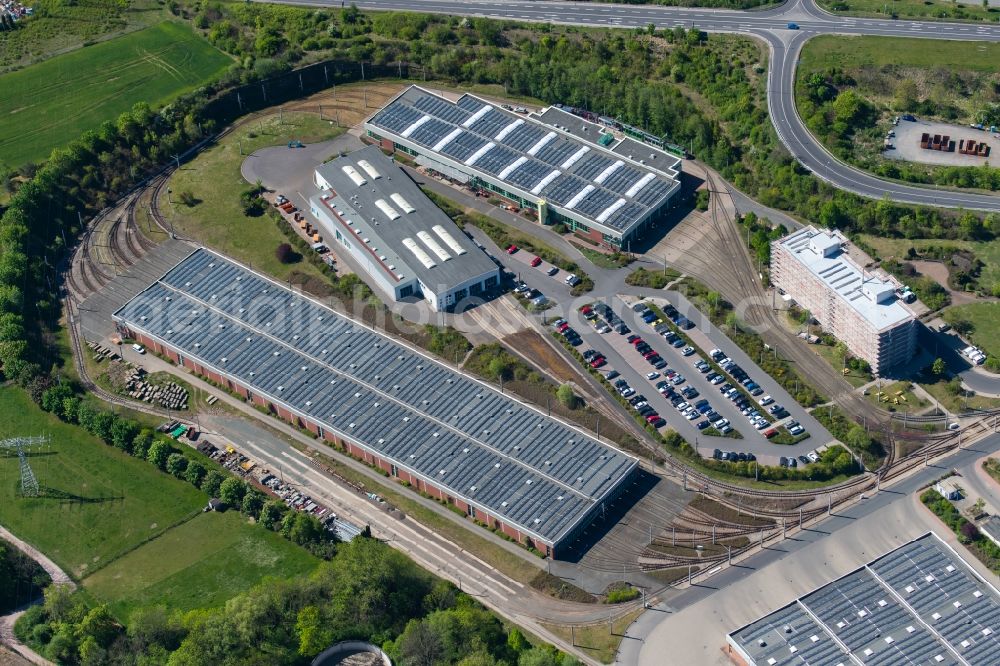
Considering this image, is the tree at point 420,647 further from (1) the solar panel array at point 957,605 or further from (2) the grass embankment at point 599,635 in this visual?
(1) the solar panel array at point 957,605

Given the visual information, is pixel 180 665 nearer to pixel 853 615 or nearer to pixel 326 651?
pixel 326 651

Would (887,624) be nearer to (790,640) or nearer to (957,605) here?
(957,605)

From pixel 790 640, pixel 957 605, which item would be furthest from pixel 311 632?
pixel 957 605

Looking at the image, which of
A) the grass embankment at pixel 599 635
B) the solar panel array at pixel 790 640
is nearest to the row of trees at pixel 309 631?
the grass embankment at pixel 599 635

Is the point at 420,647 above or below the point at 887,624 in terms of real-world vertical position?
above

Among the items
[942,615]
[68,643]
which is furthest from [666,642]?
[68,643]
